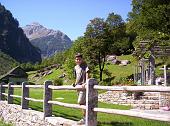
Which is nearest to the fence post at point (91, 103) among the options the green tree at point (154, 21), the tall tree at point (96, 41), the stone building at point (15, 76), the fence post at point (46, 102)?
the fence post at point (46, 102)

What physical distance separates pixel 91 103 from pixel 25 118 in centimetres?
593

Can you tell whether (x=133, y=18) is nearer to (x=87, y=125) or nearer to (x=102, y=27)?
(x=102, y=27)

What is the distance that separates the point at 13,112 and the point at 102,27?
153ft

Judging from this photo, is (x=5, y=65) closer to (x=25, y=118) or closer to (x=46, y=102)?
(x=25, y=118)

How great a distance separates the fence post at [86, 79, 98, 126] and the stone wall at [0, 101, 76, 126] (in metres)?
1.09

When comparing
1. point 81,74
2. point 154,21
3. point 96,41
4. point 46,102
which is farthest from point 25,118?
point 96,41

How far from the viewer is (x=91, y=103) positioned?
859 cm

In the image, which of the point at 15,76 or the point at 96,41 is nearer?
the point at 96,41

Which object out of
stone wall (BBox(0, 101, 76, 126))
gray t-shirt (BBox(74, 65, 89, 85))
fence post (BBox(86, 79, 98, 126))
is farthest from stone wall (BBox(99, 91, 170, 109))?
fence post (BBox(86, 79, 98, 126))

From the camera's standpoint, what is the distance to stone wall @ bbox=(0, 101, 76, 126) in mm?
10545

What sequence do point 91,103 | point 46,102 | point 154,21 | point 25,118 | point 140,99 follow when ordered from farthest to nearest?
point 154,21 < point 140,99 < point 25,118 < point 46,102 < point 91,103

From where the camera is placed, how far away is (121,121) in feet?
35.1

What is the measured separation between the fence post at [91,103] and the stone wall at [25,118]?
1.09 metres

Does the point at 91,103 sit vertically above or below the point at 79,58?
below
